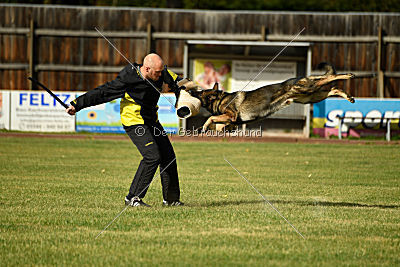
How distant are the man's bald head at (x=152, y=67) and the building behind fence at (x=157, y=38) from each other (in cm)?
1910

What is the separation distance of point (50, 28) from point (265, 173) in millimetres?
17370

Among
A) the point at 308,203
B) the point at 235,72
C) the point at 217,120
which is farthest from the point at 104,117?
the point at 217,120

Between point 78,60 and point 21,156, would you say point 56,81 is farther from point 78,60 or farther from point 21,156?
point 21,156

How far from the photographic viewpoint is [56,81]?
28.8 meters

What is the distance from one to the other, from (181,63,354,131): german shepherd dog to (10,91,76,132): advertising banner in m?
17.1

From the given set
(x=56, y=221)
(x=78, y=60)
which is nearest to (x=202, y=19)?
(x=78, y=60)

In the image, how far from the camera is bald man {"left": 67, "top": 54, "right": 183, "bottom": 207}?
8836 mm

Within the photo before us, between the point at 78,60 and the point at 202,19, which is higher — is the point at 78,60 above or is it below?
below

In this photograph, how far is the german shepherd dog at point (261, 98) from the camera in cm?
851

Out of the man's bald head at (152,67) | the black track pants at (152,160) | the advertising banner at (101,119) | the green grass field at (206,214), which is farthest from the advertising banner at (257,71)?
the man's bald head at (152,67)

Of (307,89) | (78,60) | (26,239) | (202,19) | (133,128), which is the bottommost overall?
(26,239)

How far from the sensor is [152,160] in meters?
9.09

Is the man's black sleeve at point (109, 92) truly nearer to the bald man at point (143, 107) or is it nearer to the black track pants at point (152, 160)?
the bald man at point (143, 107)

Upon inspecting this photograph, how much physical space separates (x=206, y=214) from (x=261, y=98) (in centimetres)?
176
